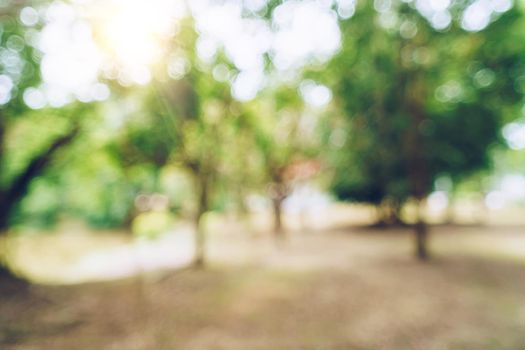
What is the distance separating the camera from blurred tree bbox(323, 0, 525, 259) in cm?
1382

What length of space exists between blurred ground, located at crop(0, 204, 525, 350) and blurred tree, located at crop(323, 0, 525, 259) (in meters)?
3.02

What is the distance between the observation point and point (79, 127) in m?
12.4

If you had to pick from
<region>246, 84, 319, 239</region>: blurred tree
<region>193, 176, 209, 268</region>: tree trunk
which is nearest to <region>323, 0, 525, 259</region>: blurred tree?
<region>246, 84, 319, 239</region>: blurred tree

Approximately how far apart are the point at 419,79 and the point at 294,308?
32.5 ft

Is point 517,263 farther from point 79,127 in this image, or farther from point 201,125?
point 79,127

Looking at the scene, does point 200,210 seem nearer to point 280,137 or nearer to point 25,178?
point 25,178

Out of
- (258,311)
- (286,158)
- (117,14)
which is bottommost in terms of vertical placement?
(258,311)

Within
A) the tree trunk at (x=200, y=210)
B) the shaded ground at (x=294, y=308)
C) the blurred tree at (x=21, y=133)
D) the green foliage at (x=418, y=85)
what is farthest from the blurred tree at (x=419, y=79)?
the blurred tree at (x=21, y=133)

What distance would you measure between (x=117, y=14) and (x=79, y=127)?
5816mm

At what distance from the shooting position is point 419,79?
1533 cm

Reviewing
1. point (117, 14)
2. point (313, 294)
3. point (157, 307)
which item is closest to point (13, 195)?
point (157, 307)

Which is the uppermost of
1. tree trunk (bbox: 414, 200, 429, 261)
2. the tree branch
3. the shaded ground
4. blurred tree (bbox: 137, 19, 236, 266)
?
blurred tree (bbox: 137, 19, 236, 266)

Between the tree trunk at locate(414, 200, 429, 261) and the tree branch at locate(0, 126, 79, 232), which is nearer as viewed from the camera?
the tree branch at locate(0, 126, 79, 232)

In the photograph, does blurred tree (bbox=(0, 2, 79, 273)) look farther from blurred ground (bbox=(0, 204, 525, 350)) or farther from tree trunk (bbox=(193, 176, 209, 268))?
tree trunk (bbox=(193, 176, 209, 268))
